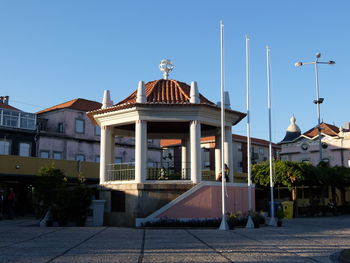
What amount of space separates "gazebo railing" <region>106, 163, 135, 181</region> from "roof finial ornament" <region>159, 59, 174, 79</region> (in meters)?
A: 5.37

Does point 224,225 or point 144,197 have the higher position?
point 144,197

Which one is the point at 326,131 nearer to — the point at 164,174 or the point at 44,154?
the point at 44,154

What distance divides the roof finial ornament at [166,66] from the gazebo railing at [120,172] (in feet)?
17.6

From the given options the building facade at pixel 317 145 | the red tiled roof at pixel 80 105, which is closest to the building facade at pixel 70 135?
the red tiled roof at pixel 80 105

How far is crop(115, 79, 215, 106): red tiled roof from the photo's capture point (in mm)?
21484

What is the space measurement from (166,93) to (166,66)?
2.35m

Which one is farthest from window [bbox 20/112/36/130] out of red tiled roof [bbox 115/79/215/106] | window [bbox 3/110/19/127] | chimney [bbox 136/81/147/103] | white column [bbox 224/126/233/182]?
white column [bbox 224/126/233/182]

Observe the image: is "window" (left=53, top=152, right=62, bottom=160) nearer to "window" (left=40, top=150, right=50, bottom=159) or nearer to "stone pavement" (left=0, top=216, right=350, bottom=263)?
"window" (left=40, top=150, right=50, bottom=159)

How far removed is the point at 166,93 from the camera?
73.2ft

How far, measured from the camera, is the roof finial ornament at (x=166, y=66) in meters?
23.9

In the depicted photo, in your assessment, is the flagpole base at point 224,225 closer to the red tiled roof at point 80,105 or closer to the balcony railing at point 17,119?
the balcony railing at point 17,119

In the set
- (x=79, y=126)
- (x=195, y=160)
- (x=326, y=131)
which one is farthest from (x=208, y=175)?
(x=326, y=131)

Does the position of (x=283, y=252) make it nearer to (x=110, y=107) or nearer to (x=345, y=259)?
(x=345, y=259)

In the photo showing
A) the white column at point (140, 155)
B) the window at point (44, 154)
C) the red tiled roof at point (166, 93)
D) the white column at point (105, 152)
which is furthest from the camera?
the window at point (44, 154)
